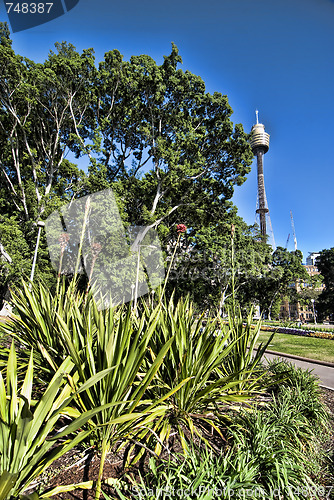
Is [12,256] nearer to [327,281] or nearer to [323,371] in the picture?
[323,371]

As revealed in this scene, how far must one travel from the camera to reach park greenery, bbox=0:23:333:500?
69.4 inches

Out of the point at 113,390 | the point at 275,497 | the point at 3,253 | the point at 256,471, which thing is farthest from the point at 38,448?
the point at 3,253

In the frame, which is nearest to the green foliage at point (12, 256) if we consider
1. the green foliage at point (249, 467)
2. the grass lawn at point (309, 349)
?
the grass lawn at point (309, 349)

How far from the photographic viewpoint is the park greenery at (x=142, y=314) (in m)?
1.76

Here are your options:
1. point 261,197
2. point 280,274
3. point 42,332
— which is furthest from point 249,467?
point 261,197

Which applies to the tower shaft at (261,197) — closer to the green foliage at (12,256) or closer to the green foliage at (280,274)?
the green foliage at (280,274)

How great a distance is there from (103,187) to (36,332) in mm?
12246

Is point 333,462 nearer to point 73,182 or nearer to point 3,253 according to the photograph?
point 3,253

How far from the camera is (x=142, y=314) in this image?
7.64 ft

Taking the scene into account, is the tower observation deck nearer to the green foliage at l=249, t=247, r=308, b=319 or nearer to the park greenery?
the green foliage at l=249, t=247, r=308, b=319

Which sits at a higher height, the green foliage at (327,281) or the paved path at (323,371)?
the green foliage at (327,281)

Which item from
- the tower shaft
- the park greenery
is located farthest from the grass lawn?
the tower shaft

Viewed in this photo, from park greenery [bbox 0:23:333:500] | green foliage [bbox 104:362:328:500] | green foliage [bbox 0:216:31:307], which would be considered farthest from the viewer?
green foliage [bbox 0:216:31:307]

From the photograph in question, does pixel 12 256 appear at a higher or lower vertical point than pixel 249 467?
higher
